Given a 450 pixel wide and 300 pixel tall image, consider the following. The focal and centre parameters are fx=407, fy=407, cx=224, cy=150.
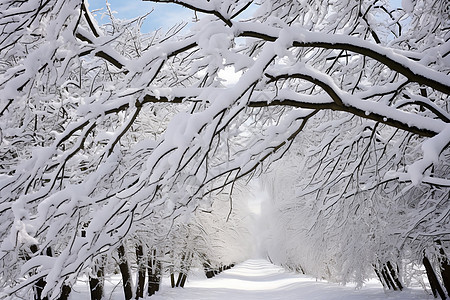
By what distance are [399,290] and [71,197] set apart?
14.9 m

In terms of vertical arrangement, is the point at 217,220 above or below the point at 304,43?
above

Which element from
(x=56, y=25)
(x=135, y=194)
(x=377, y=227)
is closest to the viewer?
(x=56, y=25)

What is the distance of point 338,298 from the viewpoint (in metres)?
13.9

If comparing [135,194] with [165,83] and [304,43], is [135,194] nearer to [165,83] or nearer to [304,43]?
[304,43]

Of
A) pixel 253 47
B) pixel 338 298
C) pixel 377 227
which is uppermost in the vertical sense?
pixel 253 47

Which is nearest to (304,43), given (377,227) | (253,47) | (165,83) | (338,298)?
(253,47)

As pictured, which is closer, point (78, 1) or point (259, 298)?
point (78, 1)

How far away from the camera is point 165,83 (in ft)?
16.5

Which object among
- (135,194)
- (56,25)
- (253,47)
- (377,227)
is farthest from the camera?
(377,227)

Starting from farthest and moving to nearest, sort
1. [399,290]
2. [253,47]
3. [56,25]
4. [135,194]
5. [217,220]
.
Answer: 1. [217,220]
2. [399,290]
3. [253,47]
4. [135,194]
5. [56,25]

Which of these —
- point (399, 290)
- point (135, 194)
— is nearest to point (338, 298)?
point (399, 290)

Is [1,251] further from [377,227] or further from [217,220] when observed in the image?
[217,220]

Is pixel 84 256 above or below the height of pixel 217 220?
below

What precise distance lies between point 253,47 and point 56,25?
6.55 ft
